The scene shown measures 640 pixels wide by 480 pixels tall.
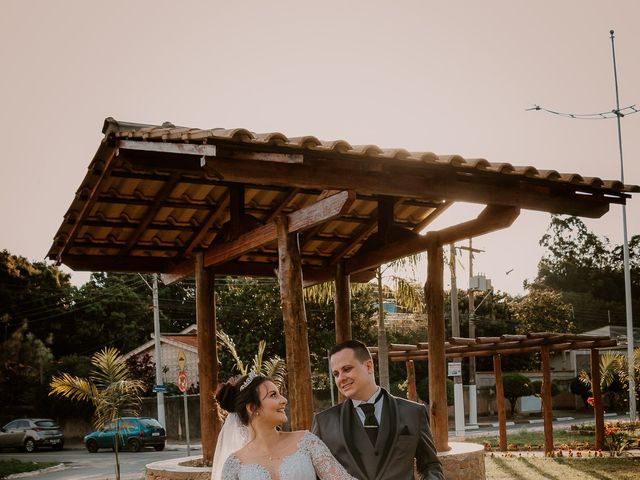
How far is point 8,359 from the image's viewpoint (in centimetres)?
4075

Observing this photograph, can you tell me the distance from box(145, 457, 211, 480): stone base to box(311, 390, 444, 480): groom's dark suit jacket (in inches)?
237

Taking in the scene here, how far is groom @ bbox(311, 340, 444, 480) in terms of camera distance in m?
4.40

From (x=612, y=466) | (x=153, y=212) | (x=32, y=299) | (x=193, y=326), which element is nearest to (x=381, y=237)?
(x=153, y=212)

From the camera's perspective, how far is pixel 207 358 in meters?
11.6

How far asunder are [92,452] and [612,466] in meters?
22.9

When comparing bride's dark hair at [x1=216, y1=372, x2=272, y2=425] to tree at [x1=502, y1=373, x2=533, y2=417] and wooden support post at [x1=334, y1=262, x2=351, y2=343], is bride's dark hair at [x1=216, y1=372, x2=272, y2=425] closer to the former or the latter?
wooden support post at [x1=334, y1=262, x2=351, y2=343]

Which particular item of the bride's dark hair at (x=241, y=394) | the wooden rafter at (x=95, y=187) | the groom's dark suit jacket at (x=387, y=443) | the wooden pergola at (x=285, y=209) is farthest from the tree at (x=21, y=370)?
the groom's dark suit jacket at (x=387, y=443)

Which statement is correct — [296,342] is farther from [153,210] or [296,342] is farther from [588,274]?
[588,274]

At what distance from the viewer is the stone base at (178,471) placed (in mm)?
10219

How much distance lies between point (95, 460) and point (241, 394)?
25167 mm

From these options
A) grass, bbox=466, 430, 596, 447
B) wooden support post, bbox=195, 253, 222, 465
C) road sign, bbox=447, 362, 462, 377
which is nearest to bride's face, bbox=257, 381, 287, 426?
wooden support post, bbox=195, 253, 222, 465

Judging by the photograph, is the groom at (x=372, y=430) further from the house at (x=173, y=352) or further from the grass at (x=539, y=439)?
the house at (x=173, y=352)

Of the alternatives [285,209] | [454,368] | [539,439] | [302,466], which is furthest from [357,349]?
[454,368]

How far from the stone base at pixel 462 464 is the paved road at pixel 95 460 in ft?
39.3
